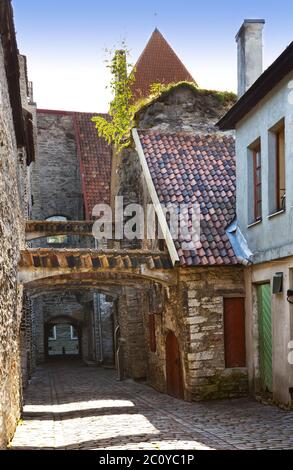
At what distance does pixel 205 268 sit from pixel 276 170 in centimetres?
258

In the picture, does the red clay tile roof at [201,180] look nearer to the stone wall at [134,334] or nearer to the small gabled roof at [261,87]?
the small gabled roof at [261,87]

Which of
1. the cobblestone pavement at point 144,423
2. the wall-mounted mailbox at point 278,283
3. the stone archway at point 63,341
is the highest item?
the wall-mounted mailbox at point 278,283

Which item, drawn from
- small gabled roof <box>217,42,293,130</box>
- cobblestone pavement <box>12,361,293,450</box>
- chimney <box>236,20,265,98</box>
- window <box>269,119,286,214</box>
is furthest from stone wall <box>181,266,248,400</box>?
chimney <box>236,20,265,98</box>

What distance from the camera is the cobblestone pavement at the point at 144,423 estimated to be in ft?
26.7

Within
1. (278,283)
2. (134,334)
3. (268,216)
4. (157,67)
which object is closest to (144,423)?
(278,283)

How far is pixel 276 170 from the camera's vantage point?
11320 mm

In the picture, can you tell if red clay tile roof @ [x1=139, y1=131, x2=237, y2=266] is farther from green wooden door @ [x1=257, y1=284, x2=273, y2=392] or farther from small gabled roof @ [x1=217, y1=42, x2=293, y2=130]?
small gabled roof @ [x1=217, y1=42, x2=293, y2=130]

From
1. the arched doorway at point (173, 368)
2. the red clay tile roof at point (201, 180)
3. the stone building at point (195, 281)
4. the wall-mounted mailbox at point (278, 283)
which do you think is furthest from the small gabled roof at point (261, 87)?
the arched doorway at point (173, 368)

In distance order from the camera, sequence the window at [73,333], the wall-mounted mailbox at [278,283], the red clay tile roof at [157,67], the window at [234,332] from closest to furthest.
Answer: the wall-mounted mailbox at [278,283]
the window at [234,332]
the red clay tile roof at [157,67]
the window at [73,333]

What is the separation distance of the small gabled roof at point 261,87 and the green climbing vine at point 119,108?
530cm

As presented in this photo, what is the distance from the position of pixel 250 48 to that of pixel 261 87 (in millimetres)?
4222

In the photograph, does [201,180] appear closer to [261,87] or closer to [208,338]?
[261,87]

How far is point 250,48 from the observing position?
14.8m

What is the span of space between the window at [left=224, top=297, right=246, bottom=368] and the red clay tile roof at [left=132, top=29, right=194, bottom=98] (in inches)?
511
